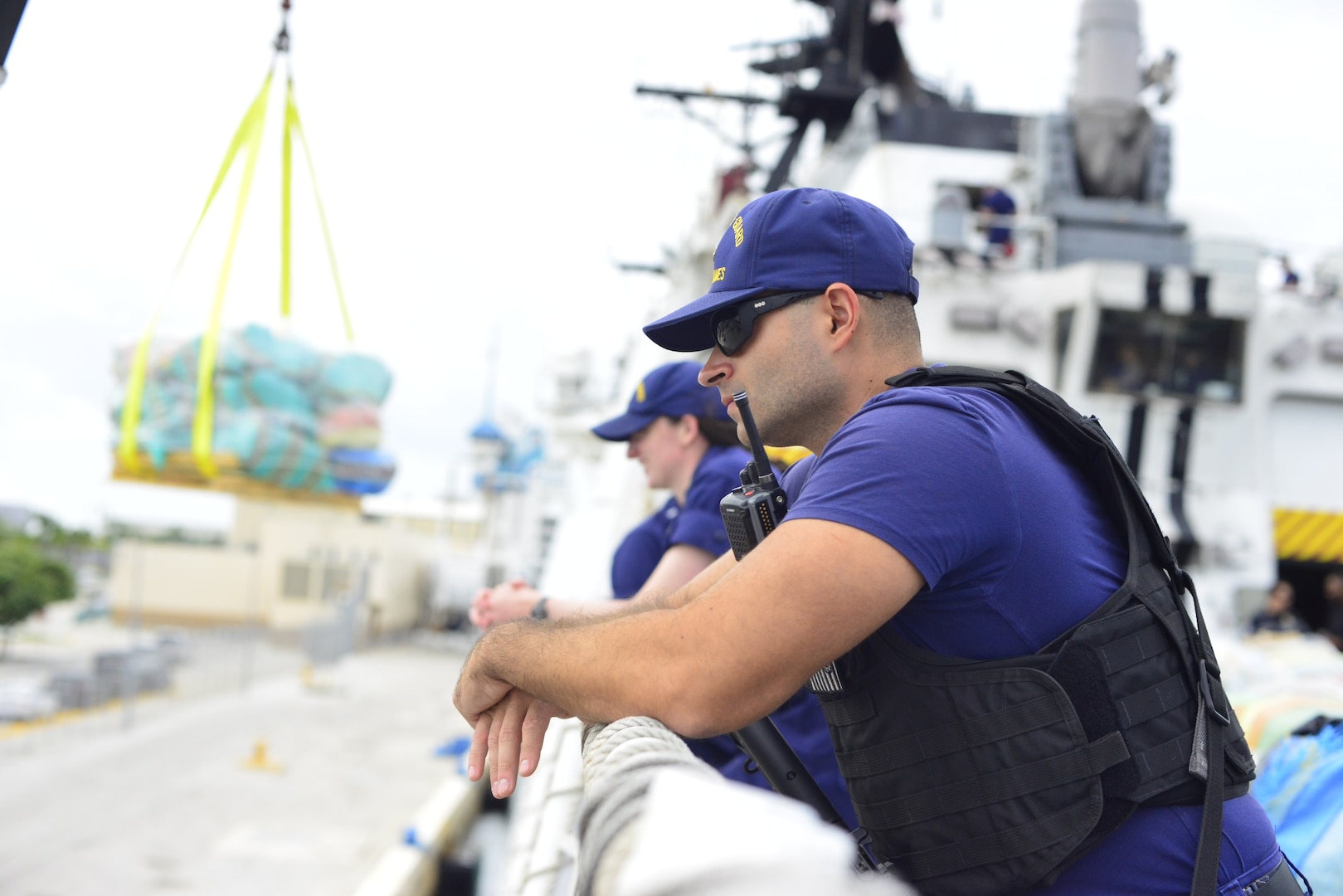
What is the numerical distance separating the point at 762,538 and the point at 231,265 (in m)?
6.01

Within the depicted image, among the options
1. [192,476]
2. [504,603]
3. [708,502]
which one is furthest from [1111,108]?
[504,603]

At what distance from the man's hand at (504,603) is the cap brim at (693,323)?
3.73 ft

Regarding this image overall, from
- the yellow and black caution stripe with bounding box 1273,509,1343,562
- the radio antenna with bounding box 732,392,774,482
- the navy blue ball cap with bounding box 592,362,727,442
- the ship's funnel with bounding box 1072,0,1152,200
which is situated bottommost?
the yellow and black caution stripe with bounding box 1273,509,1343,562

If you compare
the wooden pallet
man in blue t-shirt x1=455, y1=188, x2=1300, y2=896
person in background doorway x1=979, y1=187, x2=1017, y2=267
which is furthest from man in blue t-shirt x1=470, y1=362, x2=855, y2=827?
person in background doorway x1=979, y1=187, x2=1017, y2=267

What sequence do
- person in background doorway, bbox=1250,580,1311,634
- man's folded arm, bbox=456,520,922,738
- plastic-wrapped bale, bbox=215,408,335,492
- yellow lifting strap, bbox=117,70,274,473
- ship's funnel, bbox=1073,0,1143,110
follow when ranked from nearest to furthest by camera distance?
man's folded arm, bbox=456,520,922,738 → yellow lifting strap, bbox=117,70,274,473 → person in background doorway, bbox=1250,580,1311,634 → plastic-wrapped bale, bbox=215,408,335,492 → ship's funnel, bbox=1073,0,1143,110

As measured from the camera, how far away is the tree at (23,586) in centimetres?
→ 3144

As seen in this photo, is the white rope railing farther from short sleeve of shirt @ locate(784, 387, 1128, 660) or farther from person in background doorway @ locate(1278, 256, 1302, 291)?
person in background doorway @ locate(1278, 256, 1302, 291)

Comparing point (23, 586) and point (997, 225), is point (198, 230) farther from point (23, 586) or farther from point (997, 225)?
point (23, 586)

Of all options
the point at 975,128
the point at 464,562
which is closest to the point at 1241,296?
the point at 975,128

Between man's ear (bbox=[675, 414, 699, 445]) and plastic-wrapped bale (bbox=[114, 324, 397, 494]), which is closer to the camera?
man's ear (bbox=[675, 414, 699, 445])

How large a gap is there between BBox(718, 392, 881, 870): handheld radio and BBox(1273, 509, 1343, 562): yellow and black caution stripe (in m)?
12.4

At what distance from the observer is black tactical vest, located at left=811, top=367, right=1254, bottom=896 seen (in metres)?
1.20

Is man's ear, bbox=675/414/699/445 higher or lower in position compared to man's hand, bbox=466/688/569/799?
higher

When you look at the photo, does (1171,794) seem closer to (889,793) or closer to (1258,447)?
(889,793)
